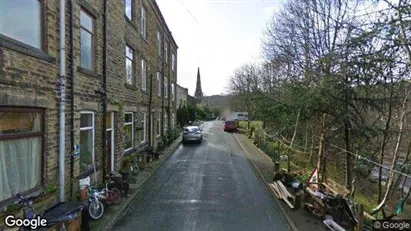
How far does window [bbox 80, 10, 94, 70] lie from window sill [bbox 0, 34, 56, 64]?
7.58 feet

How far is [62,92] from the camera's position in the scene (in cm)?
781

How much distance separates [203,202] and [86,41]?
599 cm

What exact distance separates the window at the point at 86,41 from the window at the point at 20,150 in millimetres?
3125

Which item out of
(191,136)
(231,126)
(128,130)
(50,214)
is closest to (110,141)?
(128,130)

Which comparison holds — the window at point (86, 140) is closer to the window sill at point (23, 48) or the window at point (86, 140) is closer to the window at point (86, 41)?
the window at point (86, 41)

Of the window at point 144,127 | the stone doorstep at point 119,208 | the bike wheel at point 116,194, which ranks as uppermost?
the window at point 144,127

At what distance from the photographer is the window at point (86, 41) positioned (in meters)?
9.56

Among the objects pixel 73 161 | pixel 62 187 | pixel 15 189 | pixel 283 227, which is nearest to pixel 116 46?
pixel 73 161

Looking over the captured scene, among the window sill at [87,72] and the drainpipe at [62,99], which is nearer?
the drainpipe at [62,99]

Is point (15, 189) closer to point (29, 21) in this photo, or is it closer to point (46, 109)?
point (46, 109)

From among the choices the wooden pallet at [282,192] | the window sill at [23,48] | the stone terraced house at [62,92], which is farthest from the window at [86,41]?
the wooden pallet at [282,192]

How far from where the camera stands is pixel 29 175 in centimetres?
671

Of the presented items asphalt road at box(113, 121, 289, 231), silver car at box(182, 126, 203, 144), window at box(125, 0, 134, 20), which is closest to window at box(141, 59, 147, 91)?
window at box(125, 0, 134, 20)

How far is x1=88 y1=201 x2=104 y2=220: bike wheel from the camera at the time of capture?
789cm
